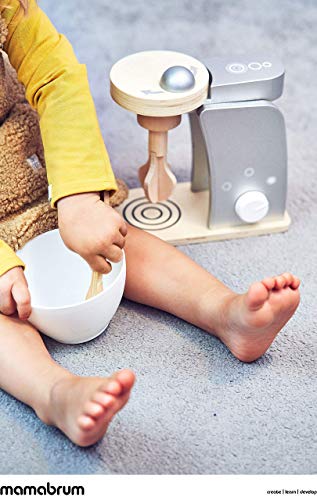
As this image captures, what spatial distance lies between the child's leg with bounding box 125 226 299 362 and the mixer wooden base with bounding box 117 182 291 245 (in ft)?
0.37

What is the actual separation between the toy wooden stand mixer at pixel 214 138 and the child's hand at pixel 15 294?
27cm

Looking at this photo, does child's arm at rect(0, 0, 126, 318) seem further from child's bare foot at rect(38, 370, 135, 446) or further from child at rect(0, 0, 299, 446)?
child's bare foot at rect(38, 370, 135, 446)

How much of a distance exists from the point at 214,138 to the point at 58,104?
0.23 metres

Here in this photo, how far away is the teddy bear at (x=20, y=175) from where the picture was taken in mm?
886

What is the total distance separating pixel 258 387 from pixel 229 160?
335 millimetres

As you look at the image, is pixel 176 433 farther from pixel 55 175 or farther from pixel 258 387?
pixel 55 175

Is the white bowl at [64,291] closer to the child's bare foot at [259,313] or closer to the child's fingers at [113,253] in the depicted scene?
the child's fingers at [113,253]

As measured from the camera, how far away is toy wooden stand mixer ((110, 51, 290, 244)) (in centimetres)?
93

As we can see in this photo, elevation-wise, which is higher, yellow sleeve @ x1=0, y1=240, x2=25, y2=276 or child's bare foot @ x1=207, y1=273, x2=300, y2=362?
yellow sleeve @ x1=0, y1=240, x2=25, y2=276

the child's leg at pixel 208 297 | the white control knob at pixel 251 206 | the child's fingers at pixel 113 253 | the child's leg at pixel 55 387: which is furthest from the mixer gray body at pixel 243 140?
the child's leg at pixel 55 387

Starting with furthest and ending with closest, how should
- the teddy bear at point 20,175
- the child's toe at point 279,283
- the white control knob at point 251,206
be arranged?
the white control knob at point 251,206, the teddy bear at point 20,175, the child's toe at point 279,283

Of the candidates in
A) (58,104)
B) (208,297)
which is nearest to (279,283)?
(208,297)

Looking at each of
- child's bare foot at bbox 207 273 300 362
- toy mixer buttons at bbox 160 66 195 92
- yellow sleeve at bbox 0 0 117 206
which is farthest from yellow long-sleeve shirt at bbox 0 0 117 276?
child's bare foot at bbox 207 273 300 362

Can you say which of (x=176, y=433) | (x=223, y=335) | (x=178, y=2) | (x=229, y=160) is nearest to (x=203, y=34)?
(x=178, y=2)
